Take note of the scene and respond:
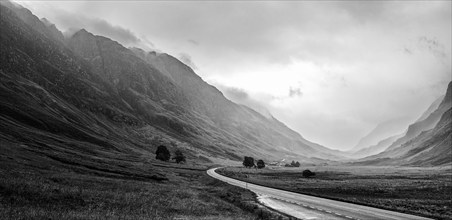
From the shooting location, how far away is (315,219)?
32062 mm

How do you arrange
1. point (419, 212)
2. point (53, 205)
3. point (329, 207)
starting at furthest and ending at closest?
point (329, 207) → point (419, 212) → point (53, 205)

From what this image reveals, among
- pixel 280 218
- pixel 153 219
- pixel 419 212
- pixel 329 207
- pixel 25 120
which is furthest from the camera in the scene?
pixel 25 120

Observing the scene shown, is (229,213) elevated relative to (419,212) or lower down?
lower down

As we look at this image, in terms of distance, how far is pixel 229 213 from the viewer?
35.6m

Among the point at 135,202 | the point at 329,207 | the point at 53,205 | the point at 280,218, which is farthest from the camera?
the point at 329,207

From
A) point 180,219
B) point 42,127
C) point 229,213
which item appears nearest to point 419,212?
point 229,213

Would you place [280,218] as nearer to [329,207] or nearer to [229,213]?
[229,213]

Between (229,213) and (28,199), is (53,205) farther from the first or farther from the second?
(229,213)

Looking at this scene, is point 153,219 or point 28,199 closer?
point 153,219

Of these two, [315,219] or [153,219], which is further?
[315,219]

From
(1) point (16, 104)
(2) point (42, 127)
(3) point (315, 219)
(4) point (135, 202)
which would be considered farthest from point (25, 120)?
(3) point (315, 219)

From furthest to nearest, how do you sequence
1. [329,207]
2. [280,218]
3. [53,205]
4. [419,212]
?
[329,207]
[419,212]
[280,218]
[53,205]

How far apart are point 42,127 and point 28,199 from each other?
Result: 583 ft

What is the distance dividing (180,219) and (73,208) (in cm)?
830
